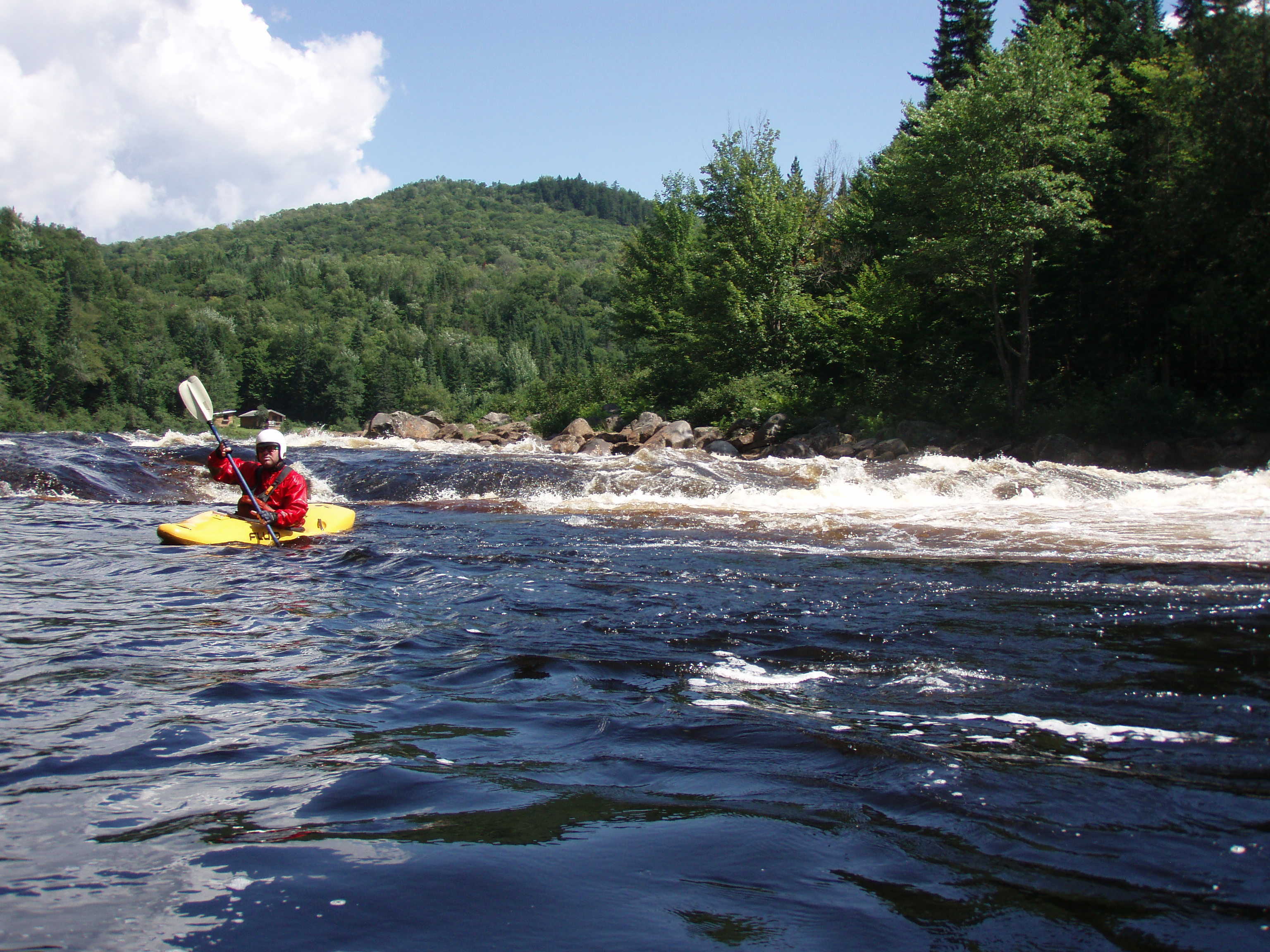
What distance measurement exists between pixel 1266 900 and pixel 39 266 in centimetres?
8724

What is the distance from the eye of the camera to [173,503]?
12.3 m

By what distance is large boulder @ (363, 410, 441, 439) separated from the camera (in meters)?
33.3

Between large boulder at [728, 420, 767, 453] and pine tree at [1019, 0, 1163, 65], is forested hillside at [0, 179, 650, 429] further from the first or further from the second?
pine tree at [1019, 0, 1163, 65]

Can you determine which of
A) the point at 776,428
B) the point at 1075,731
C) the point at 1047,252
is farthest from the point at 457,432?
the point at 1075,731

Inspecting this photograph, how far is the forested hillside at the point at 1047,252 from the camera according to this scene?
16.4 metres

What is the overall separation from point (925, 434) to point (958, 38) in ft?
60.6

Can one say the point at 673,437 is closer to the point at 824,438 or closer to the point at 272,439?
the point at 824,438

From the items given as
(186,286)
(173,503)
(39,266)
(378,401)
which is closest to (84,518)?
(173,503)

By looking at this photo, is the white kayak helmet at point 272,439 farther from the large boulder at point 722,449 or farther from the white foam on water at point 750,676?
the large boulder at point 722,449

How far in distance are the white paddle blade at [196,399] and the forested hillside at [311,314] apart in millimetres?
25665

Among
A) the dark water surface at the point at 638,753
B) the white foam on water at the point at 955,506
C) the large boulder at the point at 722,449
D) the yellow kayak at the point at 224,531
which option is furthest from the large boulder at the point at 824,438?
the yellow kayak at the point at 224,531

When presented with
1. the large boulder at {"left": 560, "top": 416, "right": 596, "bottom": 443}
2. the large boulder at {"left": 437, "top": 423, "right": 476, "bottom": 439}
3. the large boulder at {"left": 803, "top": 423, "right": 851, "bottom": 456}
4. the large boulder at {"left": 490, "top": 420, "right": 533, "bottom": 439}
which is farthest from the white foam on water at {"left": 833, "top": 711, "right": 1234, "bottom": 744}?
the large boulder at {"left": 437, "top": 423, "right": 476, "bottom": 439}

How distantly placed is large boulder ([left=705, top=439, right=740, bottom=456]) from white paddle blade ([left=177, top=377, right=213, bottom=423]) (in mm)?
13513

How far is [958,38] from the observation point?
2997cm
